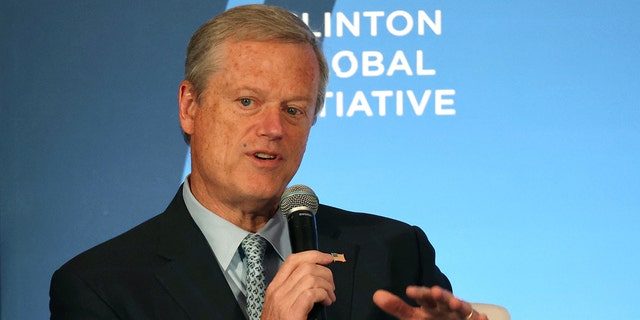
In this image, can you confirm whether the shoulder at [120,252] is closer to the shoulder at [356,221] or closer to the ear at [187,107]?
the ear at [187,107]

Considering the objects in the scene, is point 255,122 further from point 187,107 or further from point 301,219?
point 301,219

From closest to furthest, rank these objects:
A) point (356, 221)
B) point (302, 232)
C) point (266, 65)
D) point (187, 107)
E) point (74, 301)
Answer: point (302, 232) < point (74, 301) < point (266, 65) < point (187, 107) < point (356, 221)

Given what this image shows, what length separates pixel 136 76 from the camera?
4.02 meters

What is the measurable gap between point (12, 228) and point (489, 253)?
6.29 ft

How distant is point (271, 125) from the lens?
7.71ft

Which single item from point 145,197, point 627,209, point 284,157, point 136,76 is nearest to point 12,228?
point 145,197

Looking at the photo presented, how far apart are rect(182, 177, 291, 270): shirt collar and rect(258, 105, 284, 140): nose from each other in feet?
0.83

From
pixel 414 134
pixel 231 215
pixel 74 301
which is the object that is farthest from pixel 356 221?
pixel 414 134

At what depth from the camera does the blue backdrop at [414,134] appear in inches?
147

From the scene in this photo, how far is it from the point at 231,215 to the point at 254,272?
0.21 metres

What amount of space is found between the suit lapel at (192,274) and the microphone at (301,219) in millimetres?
342

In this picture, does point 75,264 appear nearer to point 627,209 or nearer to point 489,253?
point 489,253

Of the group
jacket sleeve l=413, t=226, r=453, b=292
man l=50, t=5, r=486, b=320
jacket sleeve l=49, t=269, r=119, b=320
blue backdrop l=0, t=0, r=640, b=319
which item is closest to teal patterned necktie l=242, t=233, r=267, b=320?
man l=50, t=5, r=486, b=320

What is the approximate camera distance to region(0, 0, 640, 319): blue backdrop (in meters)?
3.73
